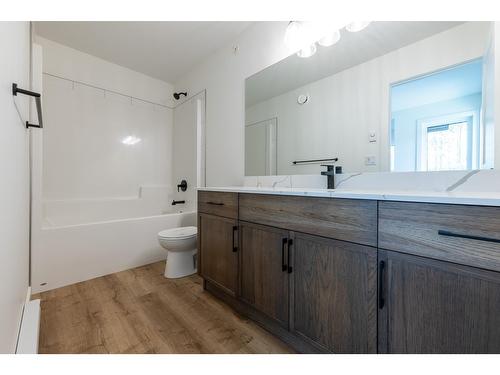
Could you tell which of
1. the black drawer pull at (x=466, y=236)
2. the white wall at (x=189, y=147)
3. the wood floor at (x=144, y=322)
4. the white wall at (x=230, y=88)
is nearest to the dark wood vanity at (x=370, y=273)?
the black drawer pull at (x=466, y=236)

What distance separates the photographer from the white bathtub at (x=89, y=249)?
1.70 metres

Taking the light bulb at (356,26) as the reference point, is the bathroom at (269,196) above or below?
below

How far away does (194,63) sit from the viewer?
2.66m

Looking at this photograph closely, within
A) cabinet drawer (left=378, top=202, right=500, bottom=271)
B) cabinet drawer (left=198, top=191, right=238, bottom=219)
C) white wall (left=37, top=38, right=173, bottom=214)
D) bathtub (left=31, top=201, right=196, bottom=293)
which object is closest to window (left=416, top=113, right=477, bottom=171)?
cabinet drawer (left=378, top=202, right=500, bottom=271)

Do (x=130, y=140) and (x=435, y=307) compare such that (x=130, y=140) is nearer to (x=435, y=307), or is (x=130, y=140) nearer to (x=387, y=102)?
(x=387, y=102)

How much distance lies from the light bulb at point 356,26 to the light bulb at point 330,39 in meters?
0.07

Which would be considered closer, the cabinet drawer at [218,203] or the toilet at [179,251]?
the cabinet drawer at [218,203]

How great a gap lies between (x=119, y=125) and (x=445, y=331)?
132 inches

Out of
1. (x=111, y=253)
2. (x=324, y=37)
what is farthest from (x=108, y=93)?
(x=324, y=37)

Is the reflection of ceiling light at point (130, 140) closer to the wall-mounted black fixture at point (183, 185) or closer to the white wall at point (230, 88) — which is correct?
the wall-mounted black fixture at point (183, 185)

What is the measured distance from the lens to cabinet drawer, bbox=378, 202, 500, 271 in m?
0.58

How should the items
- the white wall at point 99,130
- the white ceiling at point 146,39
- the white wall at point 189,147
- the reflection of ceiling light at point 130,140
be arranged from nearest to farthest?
the white ceiling at point 146,39 < the white wall at point 99,130 < the white wall at point 189,147 < the reflection of ceiling light at point 130,140

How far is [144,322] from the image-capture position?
4.34 feet
